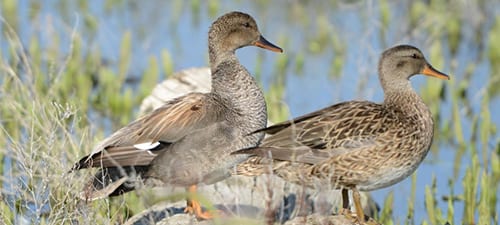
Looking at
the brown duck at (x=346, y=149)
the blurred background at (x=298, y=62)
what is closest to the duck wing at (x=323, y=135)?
the brown duck at (x=346, y=149)

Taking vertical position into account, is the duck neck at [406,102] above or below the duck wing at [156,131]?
above

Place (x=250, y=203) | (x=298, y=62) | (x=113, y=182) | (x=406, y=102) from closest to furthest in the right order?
(x=113, y=182) < (x=406, y=102) < (x=250, y=203) < (x=298, y=62)

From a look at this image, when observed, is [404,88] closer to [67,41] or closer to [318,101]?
[318,101]

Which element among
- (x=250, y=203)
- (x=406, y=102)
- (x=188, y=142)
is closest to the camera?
(x=188, y=142)

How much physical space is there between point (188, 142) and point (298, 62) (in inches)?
189

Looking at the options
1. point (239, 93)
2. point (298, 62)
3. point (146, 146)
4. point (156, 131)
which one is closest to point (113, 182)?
point (146, 146)

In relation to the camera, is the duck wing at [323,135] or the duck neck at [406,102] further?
the duck neck at [406,102]

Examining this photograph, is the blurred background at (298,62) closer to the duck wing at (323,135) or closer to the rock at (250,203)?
the rock at (250,203)

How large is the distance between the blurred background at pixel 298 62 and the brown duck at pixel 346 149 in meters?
0.81

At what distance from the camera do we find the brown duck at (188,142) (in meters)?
6.16

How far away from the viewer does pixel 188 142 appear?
245 inches

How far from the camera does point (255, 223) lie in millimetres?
4496

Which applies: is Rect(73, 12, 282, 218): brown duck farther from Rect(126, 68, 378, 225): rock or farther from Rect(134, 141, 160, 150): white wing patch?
Rect(126, 68, 378, 225): rock

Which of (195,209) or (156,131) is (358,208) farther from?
(156,131)
